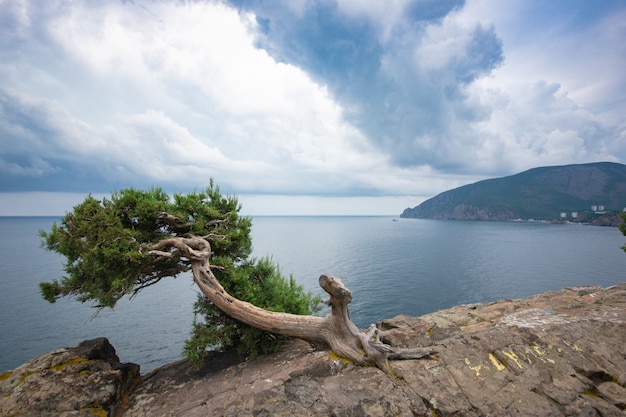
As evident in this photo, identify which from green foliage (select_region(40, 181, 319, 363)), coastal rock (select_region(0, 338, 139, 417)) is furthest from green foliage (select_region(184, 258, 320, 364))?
coastal rock (select_region(0, 338, 139, 417))

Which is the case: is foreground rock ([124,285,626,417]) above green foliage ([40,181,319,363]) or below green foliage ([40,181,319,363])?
below

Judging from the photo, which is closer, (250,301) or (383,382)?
(383,382)

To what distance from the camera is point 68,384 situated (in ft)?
36.9

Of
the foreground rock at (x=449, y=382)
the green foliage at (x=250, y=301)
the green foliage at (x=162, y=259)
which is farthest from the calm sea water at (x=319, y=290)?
the foreground rock at (x=449, y=382)

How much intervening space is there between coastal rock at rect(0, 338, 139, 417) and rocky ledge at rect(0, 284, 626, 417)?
4 cm

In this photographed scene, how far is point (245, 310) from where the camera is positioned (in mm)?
13141

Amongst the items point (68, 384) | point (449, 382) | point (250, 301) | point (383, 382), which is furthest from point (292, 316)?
point (68, 384)

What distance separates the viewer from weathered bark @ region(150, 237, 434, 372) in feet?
40.9

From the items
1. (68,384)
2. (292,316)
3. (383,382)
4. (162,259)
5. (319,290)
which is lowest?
(319,290)

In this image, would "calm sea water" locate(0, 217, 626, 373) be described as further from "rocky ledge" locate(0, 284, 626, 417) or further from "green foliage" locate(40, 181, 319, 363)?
"rocky ledge" locate(0, 284, 626, 417)

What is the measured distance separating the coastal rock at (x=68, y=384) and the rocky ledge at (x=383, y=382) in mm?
36

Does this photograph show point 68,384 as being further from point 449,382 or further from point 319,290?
point 319,290

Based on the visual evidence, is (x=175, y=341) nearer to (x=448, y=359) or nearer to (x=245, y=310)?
(x=245, y=310)

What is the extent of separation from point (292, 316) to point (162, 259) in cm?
690
